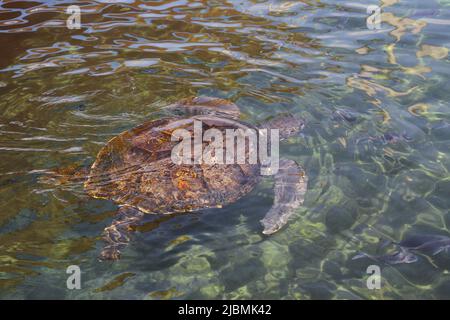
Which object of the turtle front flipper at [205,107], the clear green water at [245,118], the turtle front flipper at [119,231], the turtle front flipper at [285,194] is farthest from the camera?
the turtle front flipper at [205,107]

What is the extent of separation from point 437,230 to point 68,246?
3227 mm

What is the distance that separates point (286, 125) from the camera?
4.95 m

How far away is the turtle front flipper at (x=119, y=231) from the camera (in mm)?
3678

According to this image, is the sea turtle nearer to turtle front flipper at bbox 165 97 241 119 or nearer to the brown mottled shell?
the brown mottled shell

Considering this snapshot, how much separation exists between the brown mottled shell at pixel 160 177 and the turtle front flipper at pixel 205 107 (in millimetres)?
815

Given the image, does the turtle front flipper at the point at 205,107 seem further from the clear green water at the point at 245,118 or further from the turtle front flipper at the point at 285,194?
the turtle front flipper at the point at 285,194

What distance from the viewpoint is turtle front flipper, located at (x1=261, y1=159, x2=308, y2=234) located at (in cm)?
394

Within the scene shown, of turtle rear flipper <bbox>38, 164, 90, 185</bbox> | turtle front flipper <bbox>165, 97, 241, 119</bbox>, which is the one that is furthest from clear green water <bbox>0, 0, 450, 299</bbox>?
turtle front flipper <bbox>165, 97, 241, 119</bbox>

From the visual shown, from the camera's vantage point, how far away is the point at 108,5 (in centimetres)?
905

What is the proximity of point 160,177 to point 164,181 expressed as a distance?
0.06 m

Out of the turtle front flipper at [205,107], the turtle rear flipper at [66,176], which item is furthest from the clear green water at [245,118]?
the turtle front flipper at [205,107]

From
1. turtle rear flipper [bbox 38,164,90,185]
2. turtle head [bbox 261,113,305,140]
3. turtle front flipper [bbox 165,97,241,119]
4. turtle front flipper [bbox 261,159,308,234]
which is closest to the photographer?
turtle front flipper [bbox 261,159,308,234]

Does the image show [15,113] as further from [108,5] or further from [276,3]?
[276,3]

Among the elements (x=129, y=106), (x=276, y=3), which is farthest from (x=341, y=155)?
(x=276, y=3)
